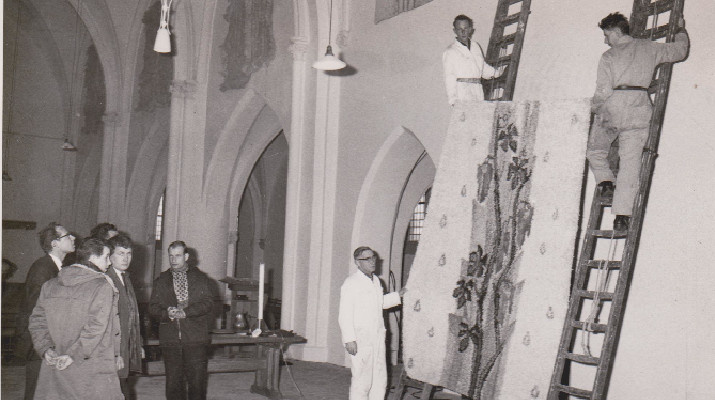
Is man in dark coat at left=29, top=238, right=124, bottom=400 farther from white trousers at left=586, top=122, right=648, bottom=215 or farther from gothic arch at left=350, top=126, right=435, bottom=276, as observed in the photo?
gothic arch at left=350, top=126, right=435, bottom=276

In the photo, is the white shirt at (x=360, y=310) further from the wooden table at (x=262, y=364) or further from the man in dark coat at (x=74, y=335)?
the man in dark coat at (x=74, y=335)

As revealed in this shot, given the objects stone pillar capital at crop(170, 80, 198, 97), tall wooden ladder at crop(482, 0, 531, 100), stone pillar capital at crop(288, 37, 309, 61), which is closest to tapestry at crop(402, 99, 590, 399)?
tall wooden ladder at crop(482, 0, 531, 100)

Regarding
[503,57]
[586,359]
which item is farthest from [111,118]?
[586,359]

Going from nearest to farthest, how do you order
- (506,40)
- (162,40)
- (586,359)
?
(586,359) → (506,40) → (162,40)

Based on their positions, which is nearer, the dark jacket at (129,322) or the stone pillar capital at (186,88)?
the dark jacket at (129,322)

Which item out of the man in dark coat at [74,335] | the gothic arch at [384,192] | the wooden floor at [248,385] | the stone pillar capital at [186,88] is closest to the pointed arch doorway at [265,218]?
the stone pillar capital at [186,88]

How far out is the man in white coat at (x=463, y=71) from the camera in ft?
21.2

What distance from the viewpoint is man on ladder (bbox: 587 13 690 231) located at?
16.0ft

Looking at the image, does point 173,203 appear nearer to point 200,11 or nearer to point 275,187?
point 200,11

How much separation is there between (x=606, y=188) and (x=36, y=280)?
13.7 ft

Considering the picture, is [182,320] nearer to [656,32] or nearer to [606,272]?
[606,272]

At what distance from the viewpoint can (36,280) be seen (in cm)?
548

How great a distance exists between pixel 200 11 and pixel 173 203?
143 inches

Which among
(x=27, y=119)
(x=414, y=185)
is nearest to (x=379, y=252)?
(x=414, y=185)
